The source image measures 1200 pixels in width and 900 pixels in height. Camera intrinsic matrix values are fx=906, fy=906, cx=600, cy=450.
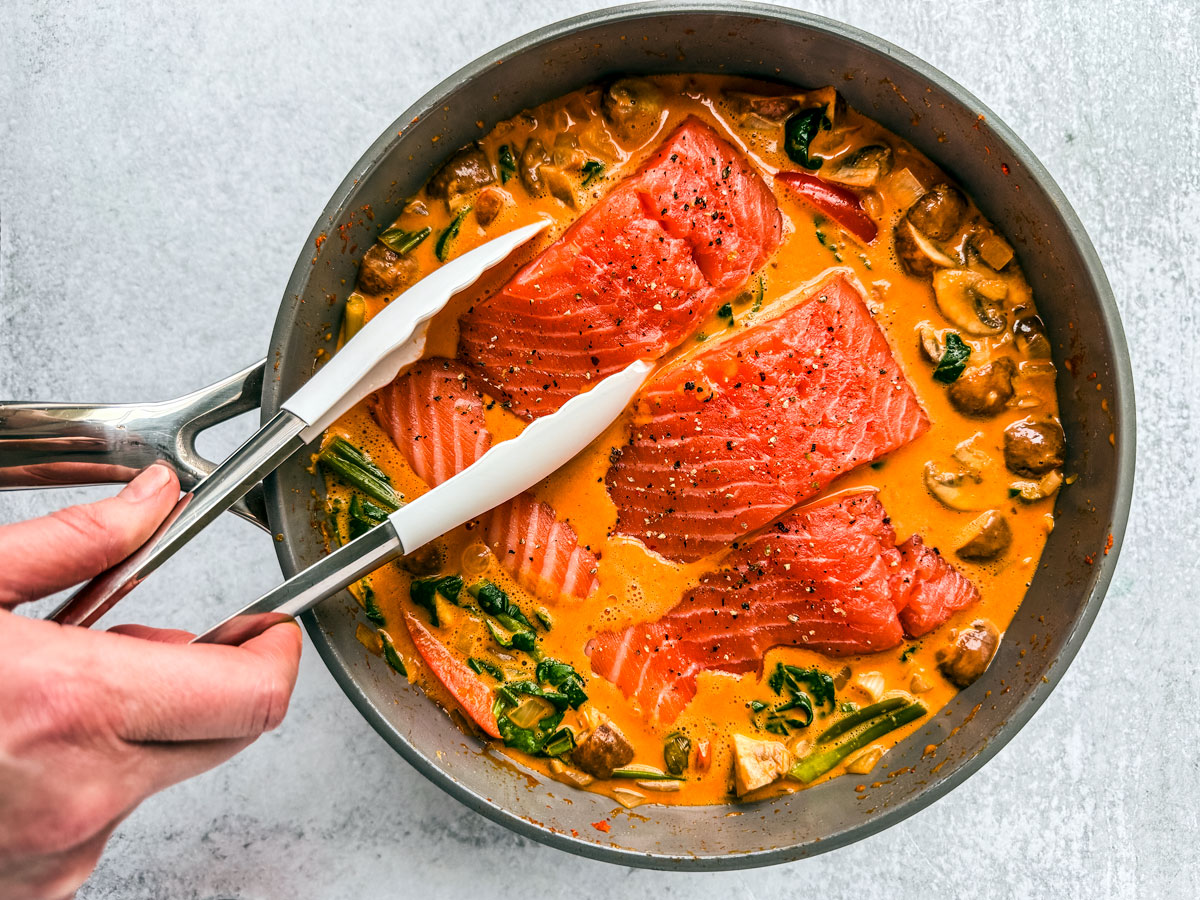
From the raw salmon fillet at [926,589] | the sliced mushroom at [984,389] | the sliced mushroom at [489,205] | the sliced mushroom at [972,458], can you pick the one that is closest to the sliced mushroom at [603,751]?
the raw salmon fillet at [926,589]

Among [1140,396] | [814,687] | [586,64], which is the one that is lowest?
[814,687]

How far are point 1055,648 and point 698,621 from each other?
3.31 ft

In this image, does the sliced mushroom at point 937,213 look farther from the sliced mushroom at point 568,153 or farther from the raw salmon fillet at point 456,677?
the raw salmon fillet at point 456,677

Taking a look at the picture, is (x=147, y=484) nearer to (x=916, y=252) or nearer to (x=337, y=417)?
(x=337, y=417)

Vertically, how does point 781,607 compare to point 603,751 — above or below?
above

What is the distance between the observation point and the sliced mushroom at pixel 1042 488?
2.70 metres

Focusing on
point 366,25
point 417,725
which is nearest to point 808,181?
point 366,25

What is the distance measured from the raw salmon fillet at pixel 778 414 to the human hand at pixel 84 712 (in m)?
1.27

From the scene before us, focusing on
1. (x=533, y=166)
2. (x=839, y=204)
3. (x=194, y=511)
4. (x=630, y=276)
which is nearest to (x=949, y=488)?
(x=839, y=204)

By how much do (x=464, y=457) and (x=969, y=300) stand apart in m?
1.58

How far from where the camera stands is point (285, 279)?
288 cm

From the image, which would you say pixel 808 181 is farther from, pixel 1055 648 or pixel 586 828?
pixel 586 828

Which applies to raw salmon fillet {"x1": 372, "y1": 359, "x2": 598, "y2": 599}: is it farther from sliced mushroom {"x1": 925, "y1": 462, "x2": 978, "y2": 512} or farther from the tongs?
sliced mushroom {"x1": 925, "y1": 462, "x2": 978, "y2": 512}

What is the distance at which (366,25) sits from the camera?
288cm
